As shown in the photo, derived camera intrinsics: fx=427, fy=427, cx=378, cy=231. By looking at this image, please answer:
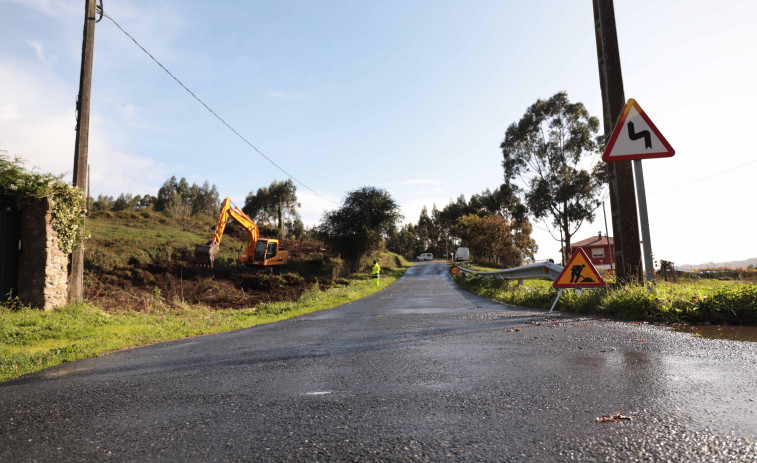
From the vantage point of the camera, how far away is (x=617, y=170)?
29.0ft

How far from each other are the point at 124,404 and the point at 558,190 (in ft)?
130

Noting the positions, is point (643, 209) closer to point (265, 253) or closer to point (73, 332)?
point (73, 332)

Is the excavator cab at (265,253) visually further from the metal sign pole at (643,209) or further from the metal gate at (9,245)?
the metal sign pole at (643,209)

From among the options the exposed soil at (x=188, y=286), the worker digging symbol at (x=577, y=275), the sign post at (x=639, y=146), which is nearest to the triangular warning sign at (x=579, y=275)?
the worker digging symbol at (x=577, y=275)

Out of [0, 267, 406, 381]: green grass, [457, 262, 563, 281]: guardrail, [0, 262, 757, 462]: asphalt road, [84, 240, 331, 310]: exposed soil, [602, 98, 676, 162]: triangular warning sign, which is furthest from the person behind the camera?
[84, 240, 331, 310]: exposed soil

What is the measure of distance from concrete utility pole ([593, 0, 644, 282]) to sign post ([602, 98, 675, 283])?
3.21 ft

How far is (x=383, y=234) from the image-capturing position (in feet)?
140

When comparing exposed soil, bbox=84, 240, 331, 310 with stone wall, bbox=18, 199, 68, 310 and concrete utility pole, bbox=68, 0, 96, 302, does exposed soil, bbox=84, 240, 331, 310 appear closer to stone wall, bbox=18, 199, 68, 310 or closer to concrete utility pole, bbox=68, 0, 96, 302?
concrete utility pole, bbox=68, 0, 96, 302

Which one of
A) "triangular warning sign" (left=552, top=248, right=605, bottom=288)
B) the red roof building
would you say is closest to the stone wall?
"triangular warning sign" (left=552, top=248, right=605, bottom=288)

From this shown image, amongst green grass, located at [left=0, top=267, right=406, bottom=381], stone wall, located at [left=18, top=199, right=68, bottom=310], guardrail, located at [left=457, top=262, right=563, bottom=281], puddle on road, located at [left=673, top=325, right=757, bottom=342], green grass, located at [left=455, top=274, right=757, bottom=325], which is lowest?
green grass, located at [left=0, top=267, right=406, bottom=381]

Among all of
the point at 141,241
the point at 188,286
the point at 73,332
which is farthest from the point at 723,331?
the point at 141,241

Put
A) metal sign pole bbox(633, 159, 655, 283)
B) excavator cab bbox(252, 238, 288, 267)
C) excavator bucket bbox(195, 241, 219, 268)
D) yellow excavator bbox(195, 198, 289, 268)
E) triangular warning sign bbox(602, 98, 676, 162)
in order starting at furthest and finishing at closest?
excavator cab bbox(252, 238, 288, 267)
yellow excavator bbox(195, 198, 289, 268)
excavator bucket bbox(195, 241, 219, 268)
metal sign pole bbox(633, 159, 655, 283)
triangular warning sign bbox(602, 98, 676, 162)

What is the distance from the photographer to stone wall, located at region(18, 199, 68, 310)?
10.4m

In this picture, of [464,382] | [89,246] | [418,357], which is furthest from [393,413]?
[89,246]
